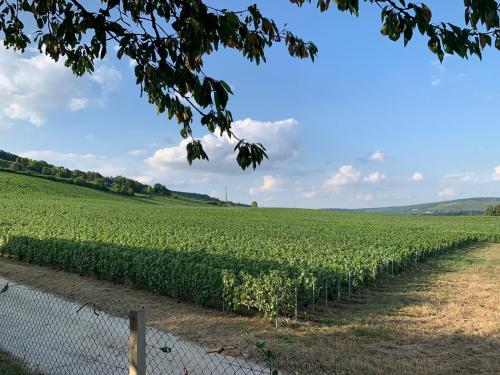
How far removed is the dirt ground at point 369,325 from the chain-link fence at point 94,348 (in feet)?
2.35

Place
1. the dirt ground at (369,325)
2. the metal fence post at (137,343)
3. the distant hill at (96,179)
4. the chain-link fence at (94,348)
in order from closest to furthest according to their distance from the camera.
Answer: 1. the metal fence post at (137,343)
2. the chain-link fence at (94,348)
3. the dirt ground at (369,325)
4. the distant hill at (96,179)

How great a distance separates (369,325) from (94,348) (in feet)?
Answer: 20.5

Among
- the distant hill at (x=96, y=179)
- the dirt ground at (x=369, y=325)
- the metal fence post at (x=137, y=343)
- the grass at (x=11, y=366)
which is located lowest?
the dirt ground at (x=369, y=325)

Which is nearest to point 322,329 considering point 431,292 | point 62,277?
point 431,292

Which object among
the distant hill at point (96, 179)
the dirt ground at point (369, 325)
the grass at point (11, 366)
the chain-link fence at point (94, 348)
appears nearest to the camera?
the grass at point (11, 366)

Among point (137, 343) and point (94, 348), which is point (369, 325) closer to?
point (94, 348)

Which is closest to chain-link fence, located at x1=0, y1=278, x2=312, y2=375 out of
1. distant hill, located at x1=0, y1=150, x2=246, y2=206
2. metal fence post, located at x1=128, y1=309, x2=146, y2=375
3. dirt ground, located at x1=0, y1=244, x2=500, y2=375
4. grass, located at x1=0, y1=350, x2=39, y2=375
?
grass, located at x1=0, y1=350, x2=39, y2=375

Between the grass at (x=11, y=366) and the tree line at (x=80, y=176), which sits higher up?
the tree line at (x=80, y=176)

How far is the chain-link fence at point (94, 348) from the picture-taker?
727 cm

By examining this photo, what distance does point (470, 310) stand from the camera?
12.6m

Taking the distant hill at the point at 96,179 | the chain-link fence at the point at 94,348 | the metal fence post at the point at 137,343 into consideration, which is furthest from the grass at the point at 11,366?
the distant hill at the point at 96,179

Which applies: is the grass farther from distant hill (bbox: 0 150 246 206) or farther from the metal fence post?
distant hill (bbox: 0 150 246 206)

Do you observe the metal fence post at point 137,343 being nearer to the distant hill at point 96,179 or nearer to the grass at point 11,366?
the grass at point 11,366

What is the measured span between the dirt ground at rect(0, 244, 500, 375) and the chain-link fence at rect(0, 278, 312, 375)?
2.35ft
